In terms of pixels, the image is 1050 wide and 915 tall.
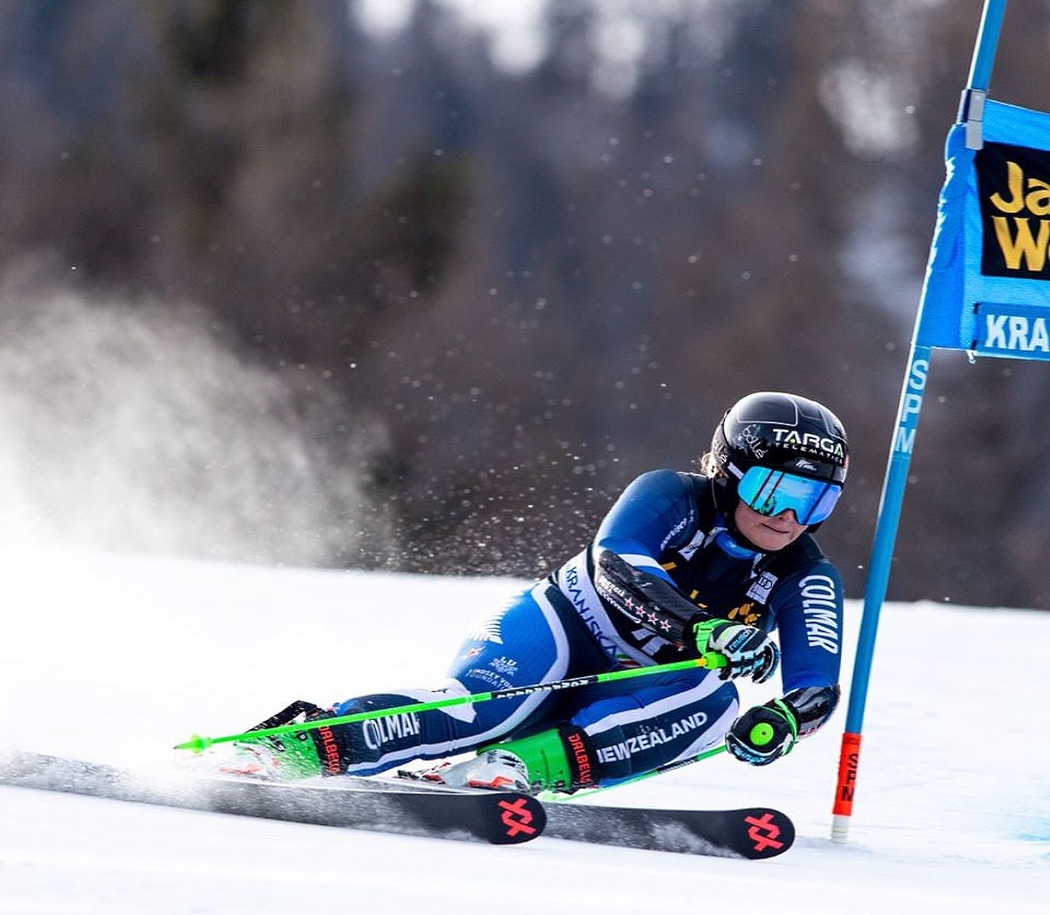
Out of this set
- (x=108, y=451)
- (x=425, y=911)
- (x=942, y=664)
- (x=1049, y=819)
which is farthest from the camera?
(x=108, y=451)

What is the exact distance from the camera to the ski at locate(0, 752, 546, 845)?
11.8 feet

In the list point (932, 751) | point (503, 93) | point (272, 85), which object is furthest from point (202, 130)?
point (932, 751)

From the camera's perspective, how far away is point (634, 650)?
4484 mm

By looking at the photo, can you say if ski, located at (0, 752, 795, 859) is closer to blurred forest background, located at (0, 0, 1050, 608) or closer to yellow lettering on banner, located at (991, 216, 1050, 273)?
yellow lettering on banner, located at (991, 216, 1050, 273)

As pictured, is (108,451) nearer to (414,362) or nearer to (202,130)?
(414,362)

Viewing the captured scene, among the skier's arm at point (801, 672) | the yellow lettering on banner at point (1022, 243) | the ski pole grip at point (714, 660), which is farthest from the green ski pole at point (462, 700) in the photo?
the yellow lettering on banner at point (1022, 243)

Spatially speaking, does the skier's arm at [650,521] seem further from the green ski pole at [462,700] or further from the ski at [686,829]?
the ski at [686,829]

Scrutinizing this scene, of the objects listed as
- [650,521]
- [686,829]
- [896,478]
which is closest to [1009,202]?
[896,478]

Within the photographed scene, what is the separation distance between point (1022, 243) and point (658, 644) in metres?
1.54

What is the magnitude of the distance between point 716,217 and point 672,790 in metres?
25.1

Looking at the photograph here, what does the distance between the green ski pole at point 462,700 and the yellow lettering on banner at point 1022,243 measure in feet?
4.83

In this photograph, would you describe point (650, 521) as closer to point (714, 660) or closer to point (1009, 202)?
point (714, 660)

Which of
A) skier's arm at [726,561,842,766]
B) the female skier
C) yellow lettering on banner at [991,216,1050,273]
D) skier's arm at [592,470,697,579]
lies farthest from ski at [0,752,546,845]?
yellow lettering on banner at [991,216,1050,273]

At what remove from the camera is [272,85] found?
85.6ft
